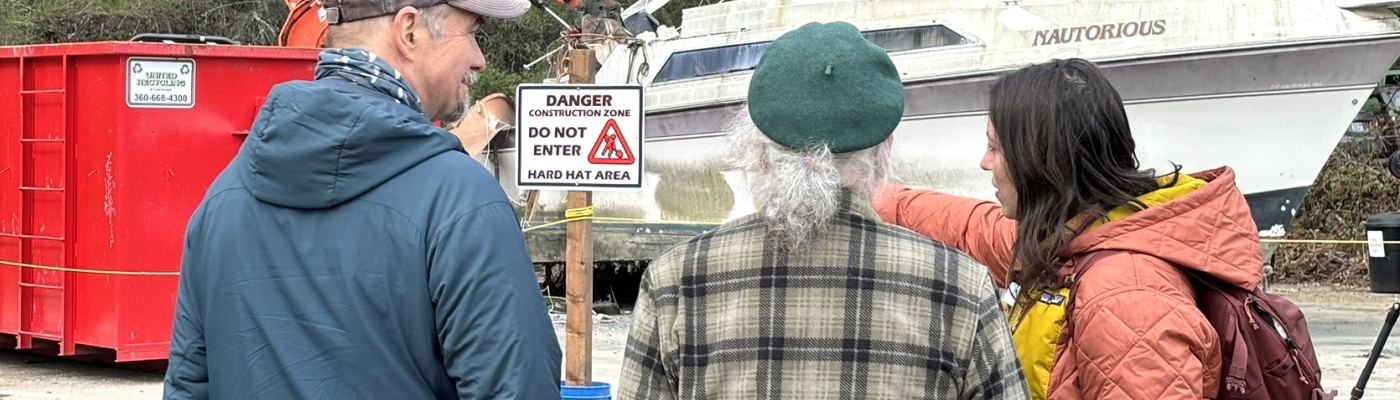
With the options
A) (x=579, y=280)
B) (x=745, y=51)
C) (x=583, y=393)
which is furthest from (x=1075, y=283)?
(x=745, y=51)

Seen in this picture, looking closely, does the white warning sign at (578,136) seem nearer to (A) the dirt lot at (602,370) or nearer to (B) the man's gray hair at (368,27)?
(A) the dirt lot at (602,370)


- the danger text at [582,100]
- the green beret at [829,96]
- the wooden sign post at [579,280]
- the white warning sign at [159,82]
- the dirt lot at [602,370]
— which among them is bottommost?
the dirt lot at [602,370]

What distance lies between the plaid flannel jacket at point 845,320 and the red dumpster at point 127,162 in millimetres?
7364

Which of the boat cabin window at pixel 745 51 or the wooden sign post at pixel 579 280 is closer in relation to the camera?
the wooden sign post at pixel 579 280

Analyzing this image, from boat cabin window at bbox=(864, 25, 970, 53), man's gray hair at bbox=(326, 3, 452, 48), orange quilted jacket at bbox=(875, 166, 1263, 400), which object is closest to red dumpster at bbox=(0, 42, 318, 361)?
boat cabin window at bbox=(864, 25, 970, 53)

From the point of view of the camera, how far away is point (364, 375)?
2256 millimetres

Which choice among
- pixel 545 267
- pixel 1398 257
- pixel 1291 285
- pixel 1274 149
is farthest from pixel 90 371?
pixel 1291 285

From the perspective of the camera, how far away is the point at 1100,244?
9.12ft

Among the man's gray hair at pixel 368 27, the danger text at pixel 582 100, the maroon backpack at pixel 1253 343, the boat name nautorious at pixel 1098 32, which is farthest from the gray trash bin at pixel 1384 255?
the man's gray hair at pixel 368 27

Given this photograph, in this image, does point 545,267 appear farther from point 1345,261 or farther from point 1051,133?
point 1051,133

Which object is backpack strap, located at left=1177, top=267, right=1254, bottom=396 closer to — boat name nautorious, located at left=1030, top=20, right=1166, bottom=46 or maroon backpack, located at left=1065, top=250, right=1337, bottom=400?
maroon backpack, located at left=1065, top=250, right=1337, bottom=400

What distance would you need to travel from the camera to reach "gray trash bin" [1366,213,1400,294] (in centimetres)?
990

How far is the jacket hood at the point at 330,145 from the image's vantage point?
223cm

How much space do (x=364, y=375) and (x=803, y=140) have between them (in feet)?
2.36
